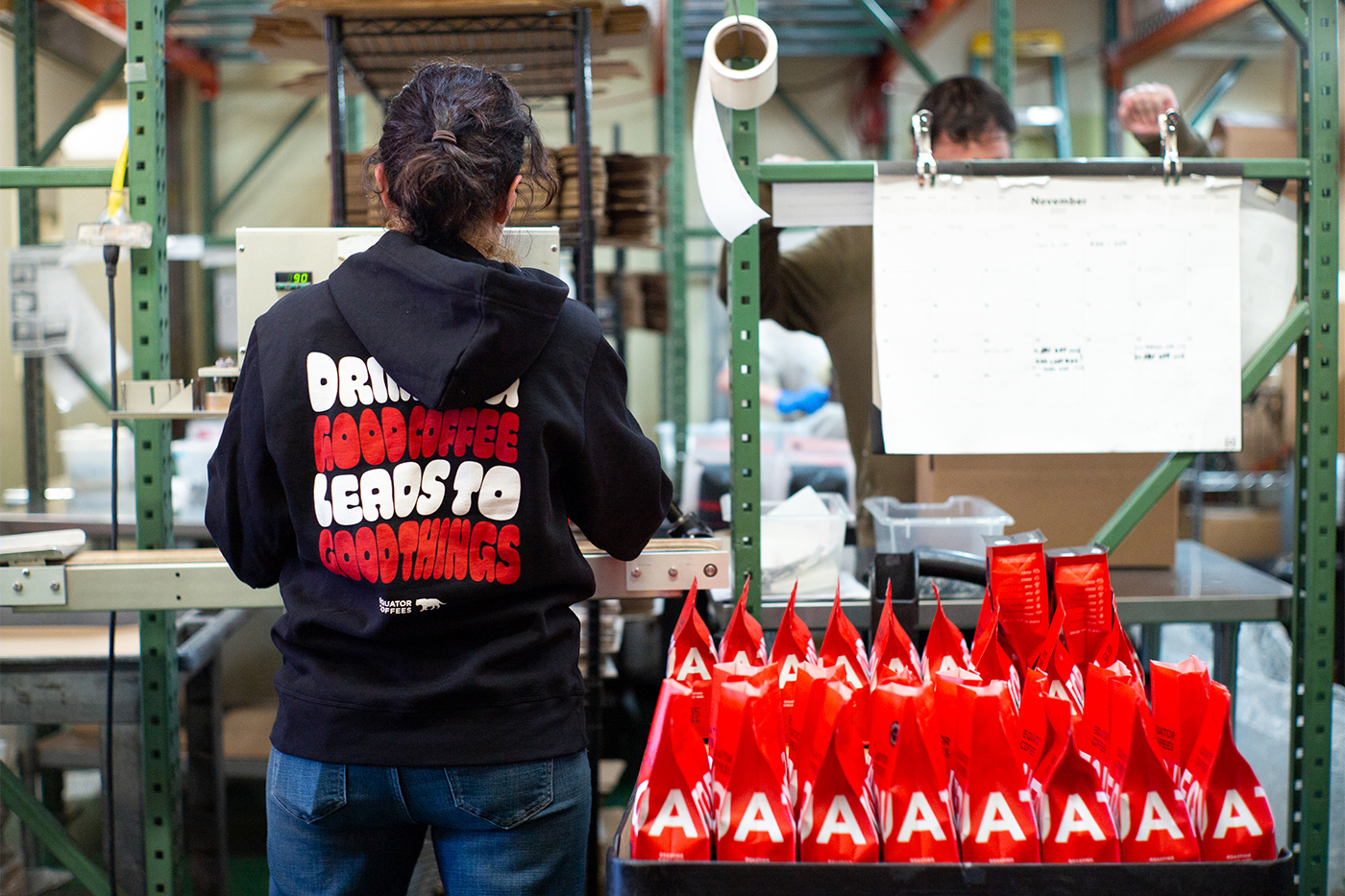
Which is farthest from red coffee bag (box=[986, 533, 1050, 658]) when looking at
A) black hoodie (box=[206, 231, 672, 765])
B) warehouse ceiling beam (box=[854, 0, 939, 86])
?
warehouse ceiling beam (box=[854, 0, 939, 86])

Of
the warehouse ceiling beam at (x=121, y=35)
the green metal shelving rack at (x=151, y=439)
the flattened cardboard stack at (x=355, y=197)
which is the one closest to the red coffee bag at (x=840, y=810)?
the green metal shelving rack at (x=151, y=439)

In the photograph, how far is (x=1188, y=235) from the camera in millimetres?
1469

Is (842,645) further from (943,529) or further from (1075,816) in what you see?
(943,529)

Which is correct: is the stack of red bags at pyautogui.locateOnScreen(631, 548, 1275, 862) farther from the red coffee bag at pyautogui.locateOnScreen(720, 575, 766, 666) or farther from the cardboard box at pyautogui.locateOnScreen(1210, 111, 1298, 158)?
the cardboard box at pyautogui.locateOnScreen(1210, 111, 1298, 158)

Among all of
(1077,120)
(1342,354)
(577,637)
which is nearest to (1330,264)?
(577,637)

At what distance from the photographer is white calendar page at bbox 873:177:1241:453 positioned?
1448 mm

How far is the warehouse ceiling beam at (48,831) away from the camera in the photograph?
61.2 inches

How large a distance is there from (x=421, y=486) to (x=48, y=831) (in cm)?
108

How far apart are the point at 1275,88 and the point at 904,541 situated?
5.70m

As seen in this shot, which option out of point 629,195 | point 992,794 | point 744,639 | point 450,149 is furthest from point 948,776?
point 629,195

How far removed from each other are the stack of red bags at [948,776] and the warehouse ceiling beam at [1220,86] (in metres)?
5.97

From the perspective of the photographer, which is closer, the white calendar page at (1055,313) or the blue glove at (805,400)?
the white calendar page at (1055,313)

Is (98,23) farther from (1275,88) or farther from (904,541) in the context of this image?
(1275,88)

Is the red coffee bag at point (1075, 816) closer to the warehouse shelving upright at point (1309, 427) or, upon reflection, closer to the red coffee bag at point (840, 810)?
the red coffee bag at point (840, 810)
